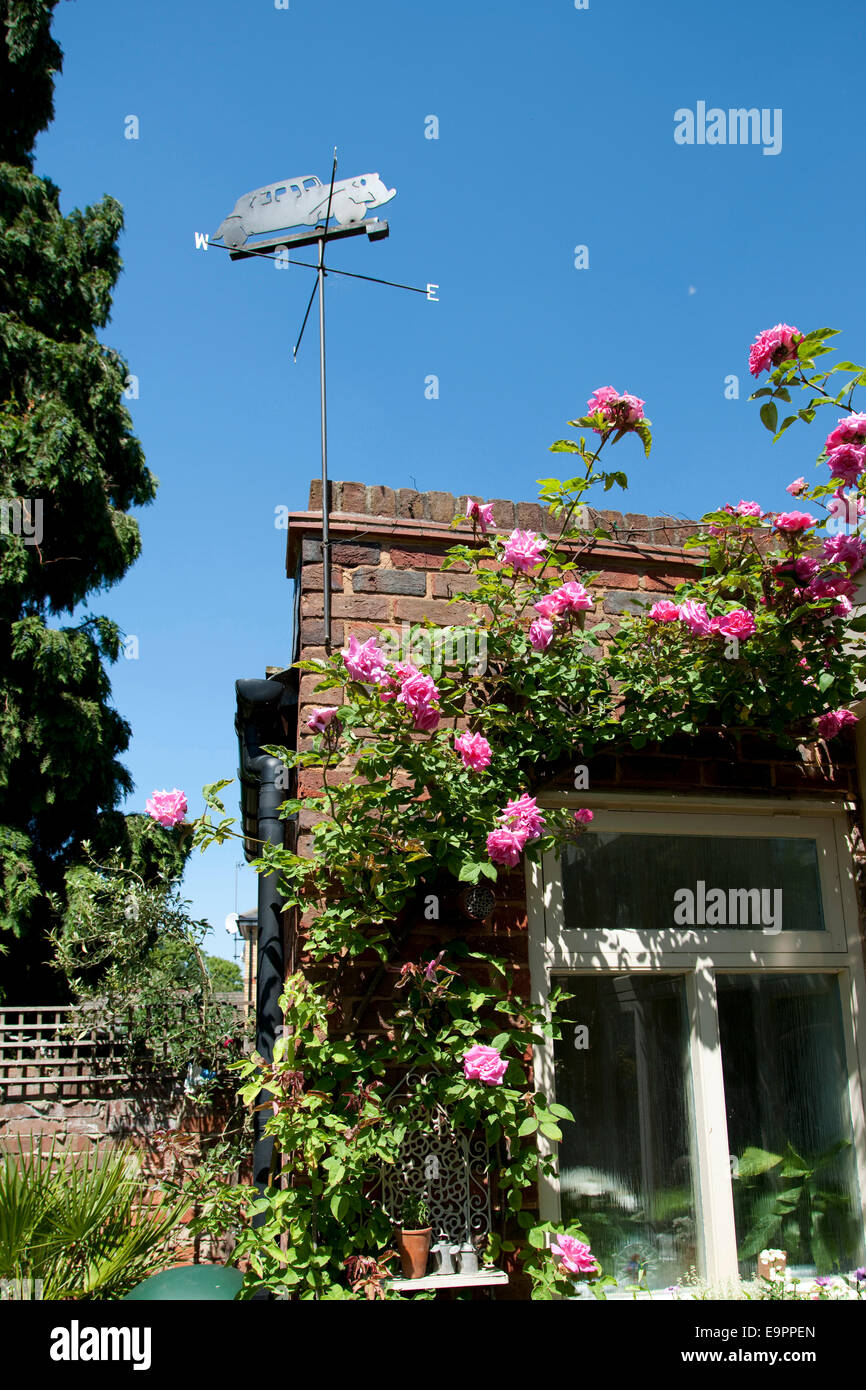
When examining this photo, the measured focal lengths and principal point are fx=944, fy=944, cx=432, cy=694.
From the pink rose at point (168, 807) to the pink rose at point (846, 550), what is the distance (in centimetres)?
217

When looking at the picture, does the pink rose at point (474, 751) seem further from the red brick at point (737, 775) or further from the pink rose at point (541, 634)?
the red brick at point (737, 775)

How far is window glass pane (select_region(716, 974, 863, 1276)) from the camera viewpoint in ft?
9.96

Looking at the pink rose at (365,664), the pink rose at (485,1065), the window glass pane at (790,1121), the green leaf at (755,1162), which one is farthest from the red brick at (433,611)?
the green leaf at (755,1162)

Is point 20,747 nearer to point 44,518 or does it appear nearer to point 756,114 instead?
point 44,518

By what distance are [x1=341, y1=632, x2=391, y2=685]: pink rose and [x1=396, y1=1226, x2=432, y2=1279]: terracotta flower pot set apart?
1.47 m

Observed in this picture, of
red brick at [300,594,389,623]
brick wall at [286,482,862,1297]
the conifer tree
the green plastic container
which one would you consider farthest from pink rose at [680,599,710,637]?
the conifer tree

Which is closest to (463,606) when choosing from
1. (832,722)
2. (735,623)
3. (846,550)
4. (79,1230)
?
(735,623)

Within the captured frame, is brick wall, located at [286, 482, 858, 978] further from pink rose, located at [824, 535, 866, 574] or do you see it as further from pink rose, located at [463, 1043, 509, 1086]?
pink rose, located at [824, 535, 866, 574]

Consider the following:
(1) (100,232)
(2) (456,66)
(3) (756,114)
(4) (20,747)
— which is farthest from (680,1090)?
(1) (100,232)

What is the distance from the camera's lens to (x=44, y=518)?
35.9 feet

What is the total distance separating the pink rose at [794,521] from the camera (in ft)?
9.65

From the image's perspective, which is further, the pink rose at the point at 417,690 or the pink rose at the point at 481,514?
the pink rose at the point at 481,514
